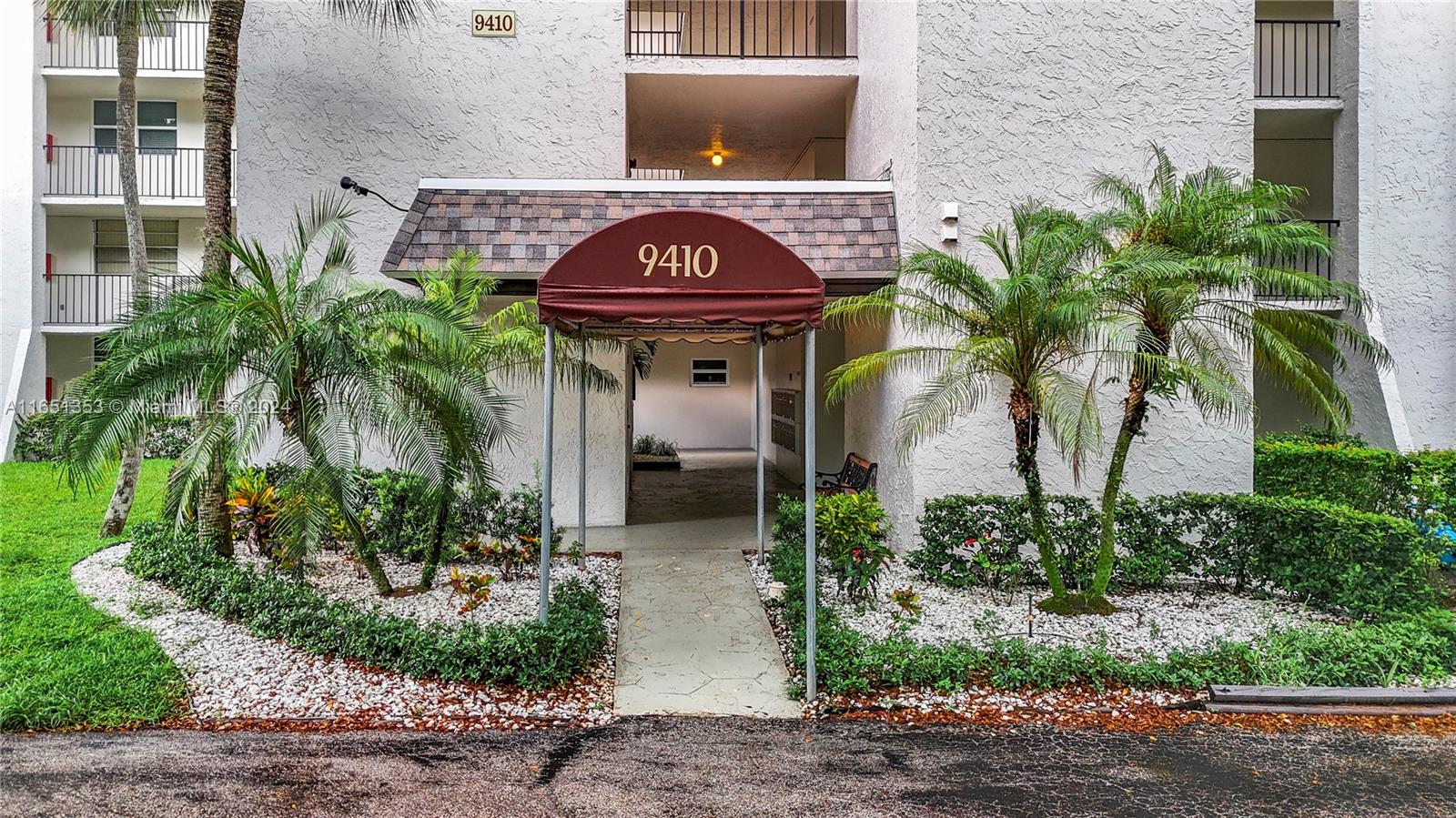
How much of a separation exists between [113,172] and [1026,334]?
21.9m

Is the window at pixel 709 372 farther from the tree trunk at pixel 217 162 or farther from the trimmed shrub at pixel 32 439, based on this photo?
the trimmed shrub at pixel 32 439

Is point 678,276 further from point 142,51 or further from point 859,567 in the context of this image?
point 142,51

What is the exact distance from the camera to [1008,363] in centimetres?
676

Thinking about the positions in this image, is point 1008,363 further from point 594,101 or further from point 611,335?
point 594,101

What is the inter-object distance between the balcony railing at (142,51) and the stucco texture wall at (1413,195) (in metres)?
23.8

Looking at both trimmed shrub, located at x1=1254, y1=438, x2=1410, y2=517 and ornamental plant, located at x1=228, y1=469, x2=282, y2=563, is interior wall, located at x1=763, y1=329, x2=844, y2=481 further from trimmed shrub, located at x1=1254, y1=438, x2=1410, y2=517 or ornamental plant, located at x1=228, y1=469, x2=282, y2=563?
ornamental plant, located at x1=228, y1=469, x2=282, y2=563

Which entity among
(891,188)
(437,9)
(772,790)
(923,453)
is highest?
(437,9)

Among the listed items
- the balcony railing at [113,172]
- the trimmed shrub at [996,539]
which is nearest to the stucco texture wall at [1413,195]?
the trimmed shrub at [996,539]

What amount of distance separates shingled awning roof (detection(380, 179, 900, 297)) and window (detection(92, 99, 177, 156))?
14.1 metres

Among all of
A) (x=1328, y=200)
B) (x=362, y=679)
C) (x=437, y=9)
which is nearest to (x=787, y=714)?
(x=362, y=679)

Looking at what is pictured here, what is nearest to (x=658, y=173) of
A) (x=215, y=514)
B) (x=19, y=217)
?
(x=215, y=514)

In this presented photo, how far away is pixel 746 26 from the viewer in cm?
1520

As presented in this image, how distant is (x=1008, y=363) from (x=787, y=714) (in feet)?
11.9

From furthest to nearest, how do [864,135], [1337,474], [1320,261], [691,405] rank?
1. [691,405]
2. [1320,261]
3. [864,135]
4. [1337,474]
